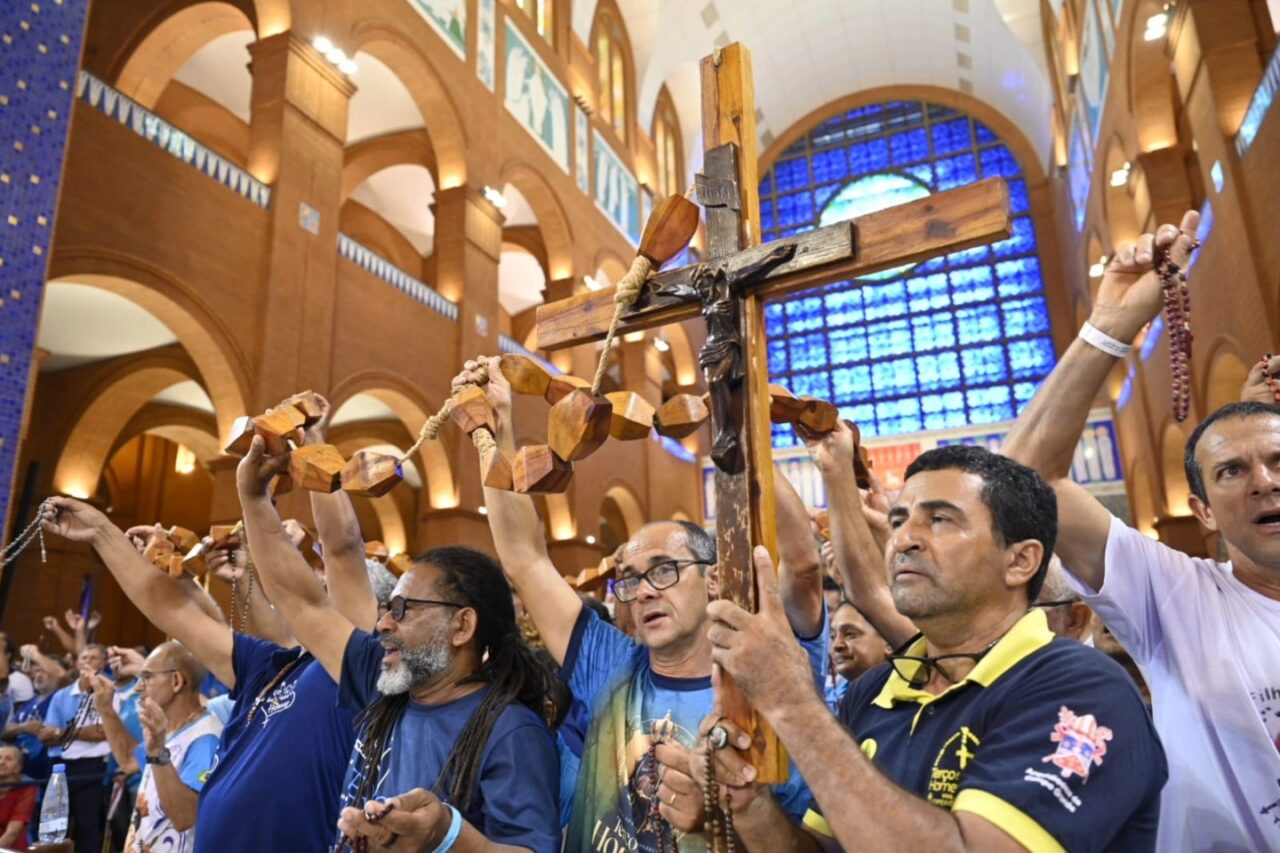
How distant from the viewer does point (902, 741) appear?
4.68ft

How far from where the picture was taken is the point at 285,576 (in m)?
2.41

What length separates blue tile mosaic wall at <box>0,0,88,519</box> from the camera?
17.0 ft

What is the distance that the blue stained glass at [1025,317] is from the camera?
1875 cm

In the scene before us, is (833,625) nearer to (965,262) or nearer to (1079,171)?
(1079,171)

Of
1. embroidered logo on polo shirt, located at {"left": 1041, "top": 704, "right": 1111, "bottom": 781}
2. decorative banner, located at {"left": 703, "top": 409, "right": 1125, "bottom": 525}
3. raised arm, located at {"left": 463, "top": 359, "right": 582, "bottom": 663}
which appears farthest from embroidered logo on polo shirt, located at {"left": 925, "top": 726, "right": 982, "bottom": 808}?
decorative banner, located at {"left": 703, "top": 409, "right": 1125, "bottom": 525}

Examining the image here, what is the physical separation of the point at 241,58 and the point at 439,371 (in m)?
4.74

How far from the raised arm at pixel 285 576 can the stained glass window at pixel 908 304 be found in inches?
650

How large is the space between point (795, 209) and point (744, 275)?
67.5ft

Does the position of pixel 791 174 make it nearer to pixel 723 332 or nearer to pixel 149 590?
pixel 149 590

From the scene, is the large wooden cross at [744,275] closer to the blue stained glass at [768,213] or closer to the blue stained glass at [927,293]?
the blue stained glass at [927,293]

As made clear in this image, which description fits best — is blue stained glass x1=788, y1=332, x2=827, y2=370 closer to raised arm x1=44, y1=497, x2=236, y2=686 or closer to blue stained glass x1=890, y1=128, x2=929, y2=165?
blue stained glass x1=890, y1=128, x2=929, y2=165

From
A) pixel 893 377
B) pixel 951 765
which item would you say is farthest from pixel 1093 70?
pixel 951 765

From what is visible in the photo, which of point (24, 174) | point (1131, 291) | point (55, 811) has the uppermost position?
point (24, 174)

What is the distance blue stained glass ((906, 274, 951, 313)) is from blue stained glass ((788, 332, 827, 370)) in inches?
80.6
